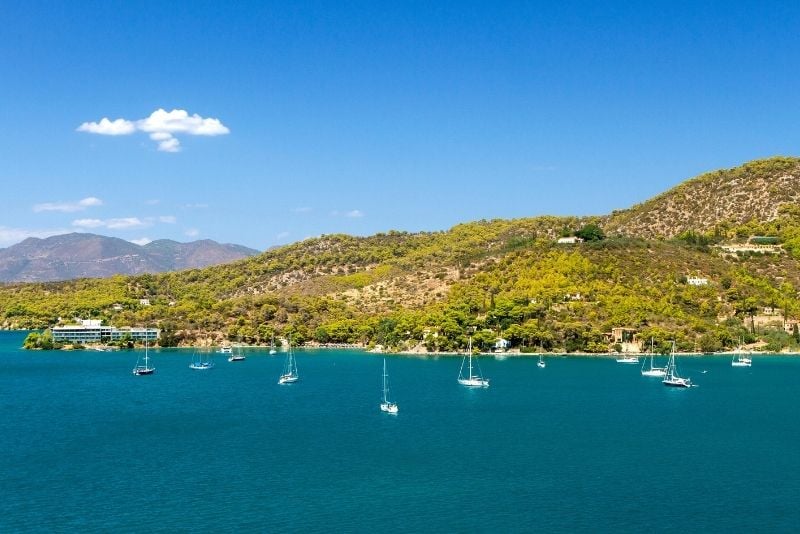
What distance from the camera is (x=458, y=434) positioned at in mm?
55656

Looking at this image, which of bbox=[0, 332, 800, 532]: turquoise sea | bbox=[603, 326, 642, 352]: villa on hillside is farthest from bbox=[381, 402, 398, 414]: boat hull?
bbox=[603, 326, 642, 352]: villa on hillside

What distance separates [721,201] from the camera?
172875 mm

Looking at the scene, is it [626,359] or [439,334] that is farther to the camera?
[439,334]

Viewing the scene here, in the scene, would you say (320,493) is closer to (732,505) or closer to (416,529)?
(416,529)

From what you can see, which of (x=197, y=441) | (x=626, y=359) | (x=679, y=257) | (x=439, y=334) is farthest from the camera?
(x=679, y=257)

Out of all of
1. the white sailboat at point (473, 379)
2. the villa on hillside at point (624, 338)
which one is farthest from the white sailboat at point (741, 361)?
the white sailboat at point (473, 379)

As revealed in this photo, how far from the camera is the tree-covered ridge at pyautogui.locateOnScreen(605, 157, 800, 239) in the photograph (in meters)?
165

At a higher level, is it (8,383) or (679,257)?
(679,257)

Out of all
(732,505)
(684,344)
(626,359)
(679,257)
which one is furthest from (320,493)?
(679,257)

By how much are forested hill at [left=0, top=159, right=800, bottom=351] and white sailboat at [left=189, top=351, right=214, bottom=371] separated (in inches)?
722

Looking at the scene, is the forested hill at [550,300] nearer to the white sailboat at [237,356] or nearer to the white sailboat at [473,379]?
the white sailboat at [237,356]

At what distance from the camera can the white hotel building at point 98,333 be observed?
140500mm

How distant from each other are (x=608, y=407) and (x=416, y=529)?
3521 cm

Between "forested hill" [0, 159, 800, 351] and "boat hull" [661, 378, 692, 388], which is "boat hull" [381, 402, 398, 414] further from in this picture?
"forested hill" [0, 159, 800, 351]
